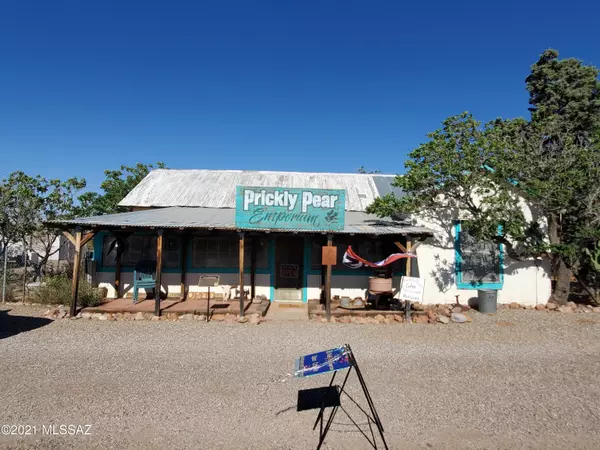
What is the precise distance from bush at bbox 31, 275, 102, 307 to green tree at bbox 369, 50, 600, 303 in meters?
9.54

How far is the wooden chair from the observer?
1085cm

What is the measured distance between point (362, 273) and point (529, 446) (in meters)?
8.32

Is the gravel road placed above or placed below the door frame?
below

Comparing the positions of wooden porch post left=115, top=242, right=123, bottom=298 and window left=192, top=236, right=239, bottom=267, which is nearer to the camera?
wooden porch post left=115, top=242, right=123, bottom=298

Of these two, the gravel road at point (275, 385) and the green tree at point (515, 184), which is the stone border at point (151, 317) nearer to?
the gravel road at point (275, 385)

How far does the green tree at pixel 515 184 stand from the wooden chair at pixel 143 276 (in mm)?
7938

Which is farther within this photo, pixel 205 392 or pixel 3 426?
pixel 205 392

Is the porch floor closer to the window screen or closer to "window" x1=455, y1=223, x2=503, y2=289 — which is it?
"window" x1=455, y1=223, x2=503, y2=289

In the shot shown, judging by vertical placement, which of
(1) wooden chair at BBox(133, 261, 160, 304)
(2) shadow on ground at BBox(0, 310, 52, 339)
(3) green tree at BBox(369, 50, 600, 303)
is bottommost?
(2) shadow on ground at BBox(0, 310, 52, 339)

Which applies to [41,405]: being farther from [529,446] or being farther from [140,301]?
[140,301]

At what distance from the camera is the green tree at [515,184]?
1021 cm

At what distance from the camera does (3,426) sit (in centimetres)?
397

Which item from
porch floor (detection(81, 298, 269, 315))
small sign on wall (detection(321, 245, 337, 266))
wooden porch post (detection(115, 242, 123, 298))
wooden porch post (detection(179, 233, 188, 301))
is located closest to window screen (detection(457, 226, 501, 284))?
small sign on wall (detection(321, 245, 337, 266))

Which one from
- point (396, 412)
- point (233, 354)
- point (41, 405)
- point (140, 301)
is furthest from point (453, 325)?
point (140, 301)
